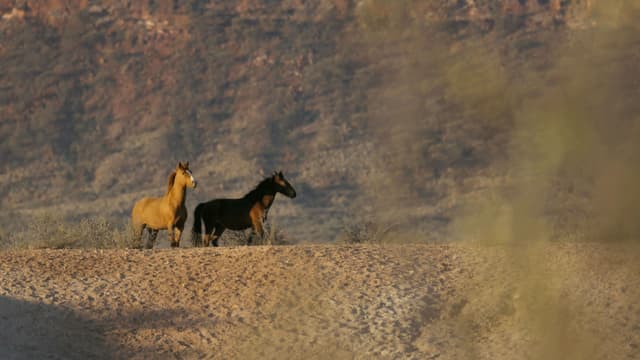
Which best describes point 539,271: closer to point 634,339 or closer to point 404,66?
point 404,66

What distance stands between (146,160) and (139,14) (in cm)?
792

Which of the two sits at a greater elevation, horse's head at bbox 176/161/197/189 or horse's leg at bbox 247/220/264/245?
horse's head at bbox 176/161/197/189

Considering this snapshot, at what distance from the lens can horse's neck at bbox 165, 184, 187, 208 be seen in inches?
613

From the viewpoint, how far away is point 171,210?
15.6 metres

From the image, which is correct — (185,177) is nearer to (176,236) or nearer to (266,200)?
(176,236)

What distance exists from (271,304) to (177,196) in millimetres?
4772

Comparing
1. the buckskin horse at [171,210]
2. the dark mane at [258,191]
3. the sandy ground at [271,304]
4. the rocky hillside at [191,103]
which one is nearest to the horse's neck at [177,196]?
the buckskin horse at [171,210]

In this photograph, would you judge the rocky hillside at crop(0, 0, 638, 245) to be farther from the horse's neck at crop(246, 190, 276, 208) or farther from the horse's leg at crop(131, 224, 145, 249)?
the horse's leg at crop(131, 224, 145, 249)

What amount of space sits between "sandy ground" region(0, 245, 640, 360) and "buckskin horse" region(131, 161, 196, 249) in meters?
2.36

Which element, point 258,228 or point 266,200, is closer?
point 258,228

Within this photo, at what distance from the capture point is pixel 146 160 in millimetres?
41219

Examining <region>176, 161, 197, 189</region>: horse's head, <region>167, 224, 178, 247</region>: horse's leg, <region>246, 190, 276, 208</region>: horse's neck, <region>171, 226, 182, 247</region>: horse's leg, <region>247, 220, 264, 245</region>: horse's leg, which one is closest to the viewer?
<region>171, 226, 182, 247</region>: horse's leg

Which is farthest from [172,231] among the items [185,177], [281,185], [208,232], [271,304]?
[271,304]

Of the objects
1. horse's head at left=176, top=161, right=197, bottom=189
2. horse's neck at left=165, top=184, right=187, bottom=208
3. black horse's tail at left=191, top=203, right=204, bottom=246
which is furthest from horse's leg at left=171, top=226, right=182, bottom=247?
black horse's tail at left=191, top=203, right=204, bottom=246
